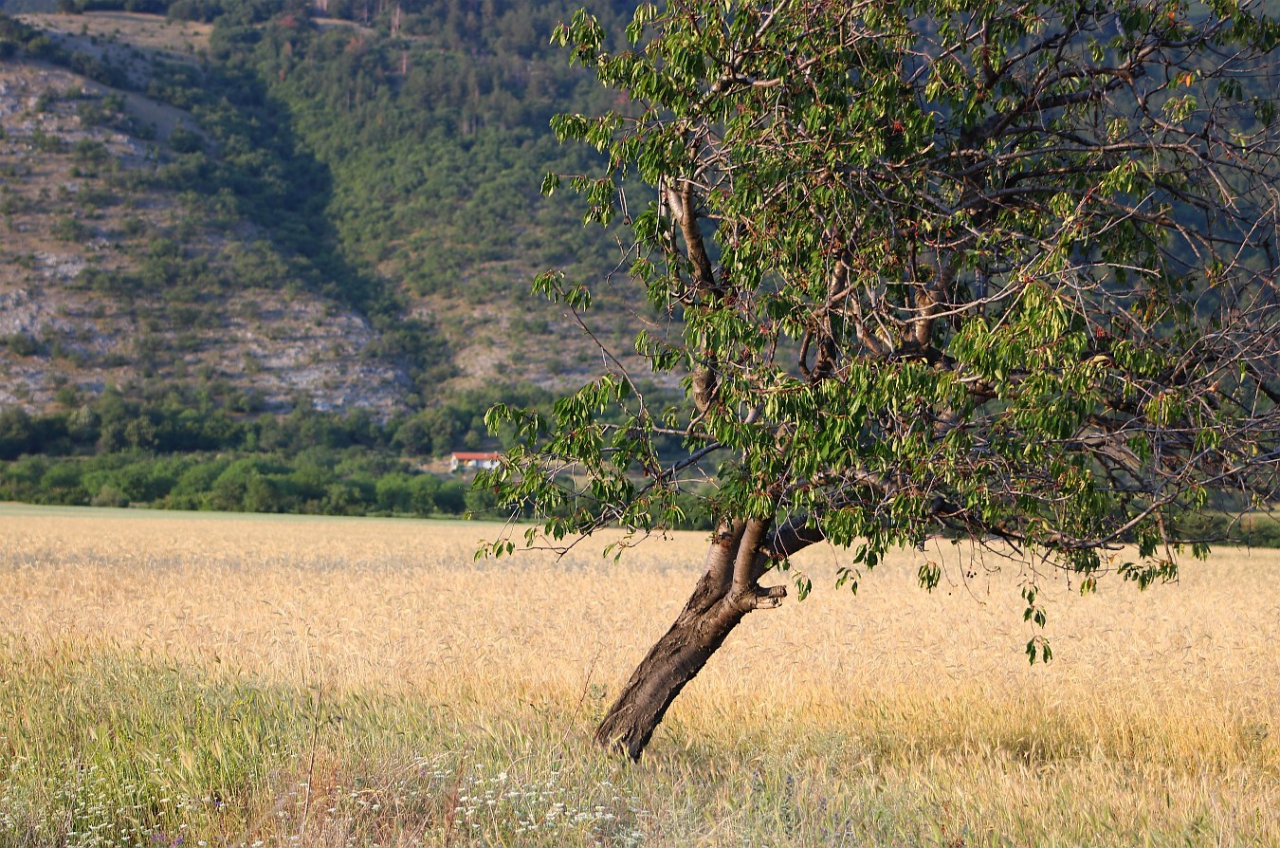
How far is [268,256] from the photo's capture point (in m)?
97.2

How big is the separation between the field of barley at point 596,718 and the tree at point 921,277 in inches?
50.1

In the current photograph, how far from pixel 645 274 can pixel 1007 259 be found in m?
2.14

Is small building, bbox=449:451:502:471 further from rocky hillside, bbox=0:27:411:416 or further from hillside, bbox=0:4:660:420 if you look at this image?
rocky hillside, bbox=0:27:411:416

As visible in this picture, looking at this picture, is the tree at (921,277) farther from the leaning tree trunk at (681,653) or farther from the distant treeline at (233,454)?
the distant treeline at (233,454)

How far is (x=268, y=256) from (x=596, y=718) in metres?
96.0

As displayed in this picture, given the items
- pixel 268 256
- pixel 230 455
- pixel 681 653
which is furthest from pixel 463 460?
pixel 681 653

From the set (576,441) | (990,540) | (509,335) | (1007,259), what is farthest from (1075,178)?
(509,335)

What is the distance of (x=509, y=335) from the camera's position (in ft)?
307

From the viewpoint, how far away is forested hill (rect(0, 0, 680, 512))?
2847 inches

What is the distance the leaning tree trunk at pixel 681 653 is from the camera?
6926 mm

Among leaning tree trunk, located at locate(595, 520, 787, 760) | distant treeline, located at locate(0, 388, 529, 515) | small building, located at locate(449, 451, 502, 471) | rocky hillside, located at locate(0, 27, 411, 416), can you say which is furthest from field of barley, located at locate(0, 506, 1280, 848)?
rocky hillside, located at locate(0, 27, 411, 416)

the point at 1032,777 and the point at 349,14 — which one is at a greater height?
the point at 349,14

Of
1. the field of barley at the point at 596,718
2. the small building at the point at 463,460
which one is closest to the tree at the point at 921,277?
the field of barley at the point at 596,718

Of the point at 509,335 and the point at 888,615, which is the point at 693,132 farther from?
the point at 509,335
